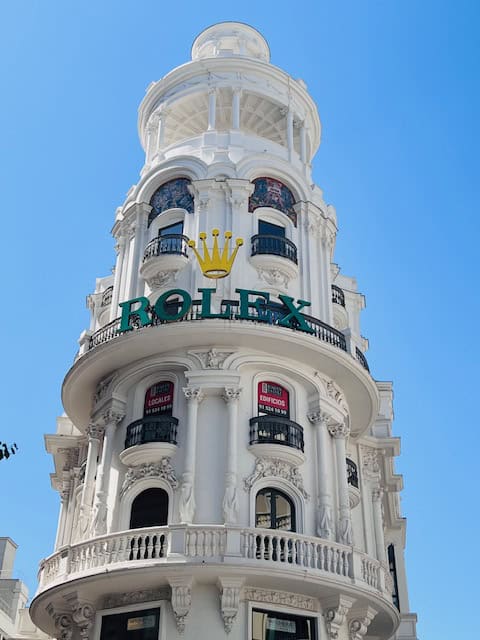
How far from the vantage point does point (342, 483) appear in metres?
29.6

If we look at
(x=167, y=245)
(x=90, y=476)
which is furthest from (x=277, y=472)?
(x=167, y=245)

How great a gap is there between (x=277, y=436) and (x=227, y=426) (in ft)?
5.90

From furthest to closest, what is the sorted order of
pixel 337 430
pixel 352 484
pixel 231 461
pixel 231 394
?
pixel 352 484
pixel 337 430
pixel 231 394
pixel 231 461

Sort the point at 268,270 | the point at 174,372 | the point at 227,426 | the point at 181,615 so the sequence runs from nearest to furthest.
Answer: the point at 181,615
the point at 227,426
the point at 174,372
the point at 268,270

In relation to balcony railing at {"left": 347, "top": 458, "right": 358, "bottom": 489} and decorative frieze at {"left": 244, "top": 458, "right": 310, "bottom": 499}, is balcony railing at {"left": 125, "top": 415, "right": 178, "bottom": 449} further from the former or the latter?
balcony railing at {"left": 347, "top": 458, "right": 358, "bottom": 489}

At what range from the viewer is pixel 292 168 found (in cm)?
3744

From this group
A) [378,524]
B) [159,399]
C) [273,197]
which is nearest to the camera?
[159,399]

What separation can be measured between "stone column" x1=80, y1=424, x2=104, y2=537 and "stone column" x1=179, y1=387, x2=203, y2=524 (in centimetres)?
416

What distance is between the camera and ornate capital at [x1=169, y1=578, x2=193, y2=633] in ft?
80.9

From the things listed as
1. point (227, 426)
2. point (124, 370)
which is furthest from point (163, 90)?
point (227, 426)

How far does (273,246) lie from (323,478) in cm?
1025

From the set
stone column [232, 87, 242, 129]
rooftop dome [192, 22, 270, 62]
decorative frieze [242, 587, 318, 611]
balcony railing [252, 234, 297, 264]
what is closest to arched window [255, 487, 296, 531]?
decorative frieze [242, 587, 318, 611]

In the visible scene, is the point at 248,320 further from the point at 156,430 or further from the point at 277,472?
the point at 277,472

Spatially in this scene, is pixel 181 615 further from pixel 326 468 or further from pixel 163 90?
pixel 163 90
